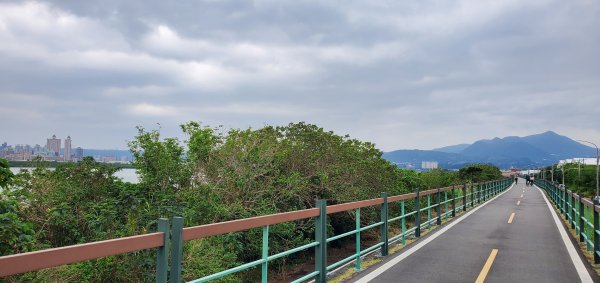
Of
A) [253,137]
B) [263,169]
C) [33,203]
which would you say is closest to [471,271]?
[263,169]

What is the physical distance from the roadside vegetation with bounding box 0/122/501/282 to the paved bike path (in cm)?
430

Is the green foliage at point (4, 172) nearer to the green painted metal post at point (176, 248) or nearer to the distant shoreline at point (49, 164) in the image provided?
the green painted metal post at point (176, 248)

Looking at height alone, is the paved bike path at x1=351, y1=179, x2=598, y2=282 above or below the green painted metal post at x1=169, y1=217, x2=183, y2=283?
below

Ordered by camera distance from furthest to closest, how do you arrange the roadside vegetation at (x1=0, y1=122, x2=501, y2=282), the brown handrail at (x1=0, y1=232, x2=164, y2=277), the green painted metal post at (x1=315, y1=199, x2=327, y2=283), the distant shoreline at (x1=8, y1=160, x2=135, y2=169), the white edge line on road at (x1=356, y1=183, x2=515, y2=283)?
1. the distant shoreline at (x1=8, y1=160, x2=135, y2=169)
2. the roadside vegetation at (x1=0, y1=122, x2=501, y2=282)
3. the white edge line on road at (x1=356, y1=183, x2=515, y2=283)
4. the green painted metal post at (x1=315, y1=199, x2=327, y2=283)
5. the brown handrail at (x1=0, y1=232, x2=164, y2=277)

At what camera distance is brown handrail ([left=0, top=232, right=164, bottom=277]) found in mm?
2727

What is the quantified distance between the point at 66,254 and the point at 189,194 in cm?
1018

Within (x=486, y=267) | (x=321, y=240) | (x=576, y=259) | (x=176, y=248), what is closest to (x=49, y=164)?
(x=321, y=240)

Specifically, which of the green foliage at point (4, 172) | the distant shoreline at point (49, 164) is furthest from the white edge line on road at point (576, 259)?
the distant shoreline at point (49, 164)

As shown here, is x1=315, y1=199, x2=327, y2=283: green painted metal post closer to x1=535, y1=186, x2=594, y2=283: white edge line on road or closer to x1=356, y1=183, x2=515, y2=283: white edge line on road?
x1=356, y1=183, x2=515, y2=283: white edge line on road

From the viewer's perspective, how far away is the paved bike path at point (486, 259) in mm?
8102

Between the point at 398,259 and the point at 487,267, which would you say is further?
the point at 398,259

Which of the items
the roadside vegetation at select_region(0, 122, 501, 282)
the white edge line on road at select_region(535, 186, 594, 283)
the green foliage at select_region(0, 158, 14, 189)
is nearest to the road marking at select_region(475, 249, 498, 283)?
the white edge line on road at select_region(535, 186, 594, 283)

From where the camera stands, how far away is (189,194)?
42.8ft

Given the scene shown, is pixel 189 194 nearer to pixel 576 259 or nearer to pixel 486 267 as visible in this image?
pixel 486 267
